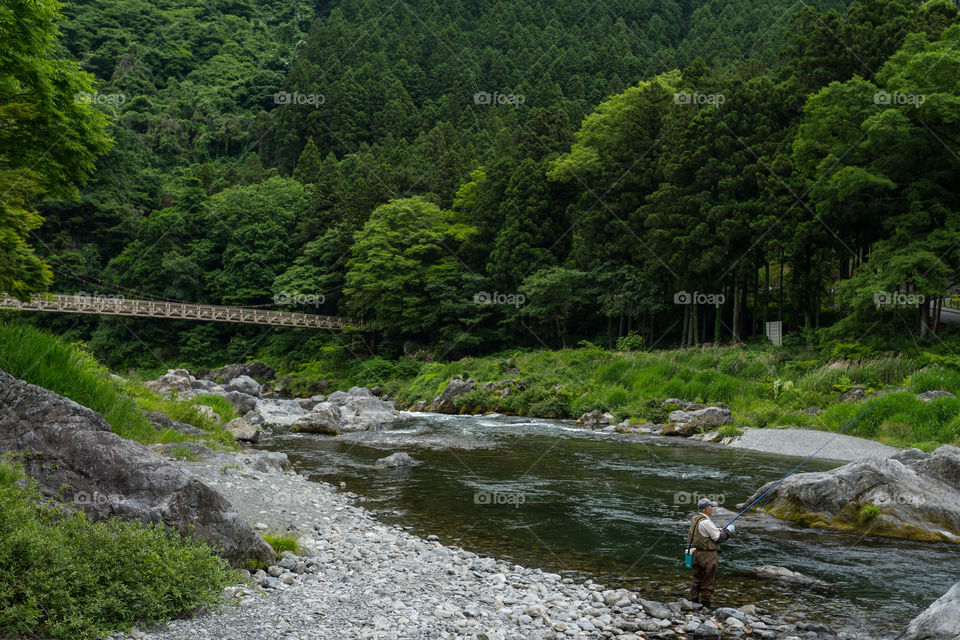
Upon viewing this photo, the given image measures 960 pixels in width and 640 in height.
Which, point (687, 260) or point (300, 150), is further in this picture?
point (300, 150)

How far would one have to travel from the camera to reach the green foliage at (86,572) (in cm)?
443

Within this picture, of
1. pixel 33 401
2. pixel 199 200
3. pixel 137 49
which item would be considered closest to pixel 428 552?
pixel 33 401

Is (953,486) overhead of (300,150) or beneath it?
beneath

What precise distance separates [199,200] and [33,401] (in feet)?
202

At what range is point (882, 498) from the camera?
9688 mm

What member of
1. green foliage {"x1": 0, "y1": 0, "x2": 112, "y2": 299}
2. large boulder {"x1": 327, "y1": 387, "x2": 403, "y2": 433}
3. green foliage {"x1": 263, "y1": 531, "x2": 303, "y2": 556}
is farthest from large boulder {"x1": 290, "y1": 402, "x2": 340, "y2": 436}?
green foliage {"x1": 263, "y1": 531, "x2": 303, "y2": 556}

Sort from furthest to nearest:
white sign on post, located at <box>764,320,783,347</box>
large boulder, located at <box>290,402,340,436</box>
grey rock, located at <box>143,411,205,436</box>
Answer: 1. white sign on post, located at <box>764,320,783,347</box>
2. large boulder, located at <box>290,402,340,436</box>
3. grey rock, located at <box>143,411,205,436</box>

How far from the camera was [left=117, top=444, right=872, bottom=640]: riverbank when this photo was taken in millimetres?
5430

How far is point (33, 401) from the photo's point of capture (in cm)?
680

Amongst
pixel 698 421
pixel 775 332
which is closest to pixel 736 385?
pixel 698 421

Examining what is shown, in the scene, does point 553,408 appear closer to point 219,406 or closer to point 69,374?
point 219,406

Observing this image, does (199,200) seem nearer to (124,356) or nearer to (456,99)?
(124,356)

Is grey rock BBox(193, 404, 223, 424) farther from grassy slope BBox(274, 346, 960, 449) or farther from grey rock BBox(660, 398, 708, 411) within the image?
grey rock BBox(660, 398, 708, 411)

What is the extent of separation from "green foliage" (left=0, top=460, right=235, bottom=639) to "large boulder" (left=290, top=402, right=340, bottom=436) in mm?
16575
